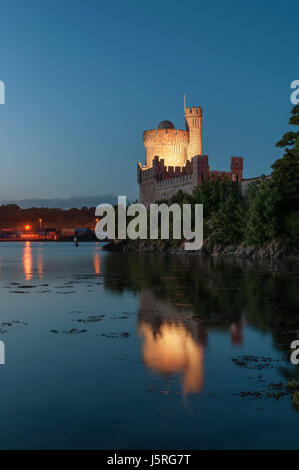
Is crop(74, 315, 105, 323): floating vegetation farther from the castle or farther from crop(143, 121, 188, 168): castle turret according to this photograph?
crop(143, 121, 188, 168): castle turret

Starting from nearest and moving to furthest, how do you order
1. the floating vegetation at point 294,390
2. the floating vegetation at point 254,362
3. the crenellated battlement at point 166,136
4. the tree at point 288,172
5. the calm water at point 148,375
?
1. the calm water at point 148,375
2. the floating vegetation at point 294,390
3. the floating vegetation at point 254,362
4. the tree at point 288,172
5. the crenellated battlement at point 166,136

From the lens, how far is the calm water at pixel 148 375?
17.1ft

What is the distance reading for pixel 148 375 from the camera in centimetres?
716

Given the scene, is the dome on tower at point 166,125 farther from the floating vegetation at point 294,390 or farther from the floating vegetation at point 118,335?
the floating vegetation at point 294,390

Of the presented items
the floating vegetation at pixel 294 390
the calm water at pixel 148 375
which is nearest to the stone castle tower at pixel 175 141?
the calm water at pixel 148 375

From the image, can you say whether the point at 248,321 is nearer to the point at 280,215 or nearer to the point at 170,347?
the point at 170,347

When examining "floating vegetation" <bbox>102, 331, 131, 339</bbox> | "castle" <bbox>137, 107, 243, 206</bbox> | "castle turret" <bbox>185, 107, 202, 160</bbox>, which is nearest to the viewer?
"floating vegetation" <bbox>102, 331, 131, 339</bbox>

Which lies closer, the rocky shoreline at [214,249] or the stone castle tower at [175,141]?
the rocky shoreline at [214,249]

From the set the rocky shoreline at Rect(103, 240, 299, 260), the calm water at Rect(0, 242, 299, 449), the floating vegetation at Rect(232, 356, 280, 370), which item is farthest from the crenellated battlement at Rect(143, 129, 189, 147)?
the floating vegetation at Rect(232, 356, 280, 370)

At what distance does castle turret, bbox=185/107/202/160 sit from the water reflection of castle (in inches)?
3479

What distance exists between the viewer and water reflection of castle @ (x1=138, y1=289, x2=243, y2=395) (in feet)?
24.1

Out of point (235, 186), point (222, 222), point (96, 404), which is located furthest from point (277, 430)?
point (235, 186)

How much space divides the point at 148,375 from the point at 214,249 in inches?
1685

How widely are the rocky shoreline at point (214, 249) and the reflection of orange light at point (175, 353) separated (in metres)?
28.4
